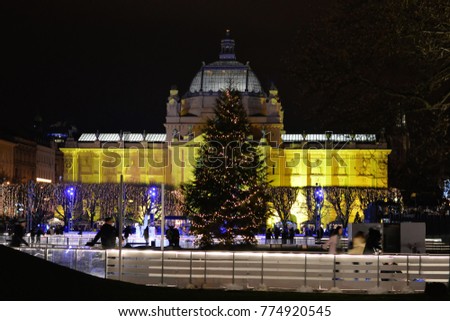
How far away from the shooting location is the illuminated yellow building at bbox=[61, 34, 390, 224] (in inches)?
6161

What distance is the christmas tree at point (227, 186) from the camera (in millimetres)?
50259

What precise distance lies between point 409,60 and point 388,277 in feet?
19.1

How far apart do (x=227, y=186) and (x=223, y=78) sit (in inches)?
4939

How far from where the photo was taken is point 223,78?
575 ft

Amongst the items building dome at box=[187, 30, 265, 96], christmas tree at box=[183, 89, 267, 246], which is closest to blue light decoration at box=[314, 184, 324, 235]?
christmas tree at box=[183, 89, 267, 246]

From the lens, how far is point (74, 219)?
329 ft

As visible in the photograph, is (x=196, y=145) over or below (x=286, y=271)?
over

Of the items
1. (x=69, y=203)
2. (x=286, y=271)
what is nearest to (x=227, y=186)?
(x=286, y=271)

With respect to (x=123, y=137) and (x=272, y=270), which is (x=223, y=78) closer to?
(x=123, y=137)

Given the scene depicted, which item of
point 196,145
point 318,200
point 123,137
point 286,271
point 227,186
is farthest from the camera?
point 123,137

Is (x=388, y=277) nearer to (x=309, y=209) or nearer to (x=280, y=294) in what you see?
(x=280, y=294)

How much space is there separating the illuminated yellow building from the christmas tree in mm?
94993

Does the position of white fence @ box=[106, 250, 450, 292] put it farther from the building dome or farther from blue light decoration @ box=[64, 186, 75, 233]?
the building dome

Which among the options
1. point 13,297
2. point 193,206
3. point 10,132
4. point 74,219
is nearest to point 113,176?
point 10,132
